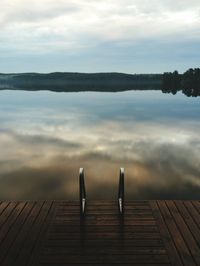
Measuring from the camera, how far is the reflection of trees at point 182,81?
120 metres

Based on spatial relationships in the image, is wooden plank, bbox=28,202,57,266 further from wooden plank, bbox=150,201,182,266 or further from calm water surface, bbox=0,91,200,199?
calm water surface, bbox=0,91,200,199

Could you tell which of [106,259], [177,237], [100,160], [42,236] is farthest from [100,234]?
[100,160]

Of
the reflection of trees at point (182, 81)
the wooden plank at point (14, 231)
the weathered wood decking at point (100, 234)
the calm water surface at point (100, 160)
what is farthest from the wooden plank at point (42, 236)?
the reflection of trees at point (182, 81)

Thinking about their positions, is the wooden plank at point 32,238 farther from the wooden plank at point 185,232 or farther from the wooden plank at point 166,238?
the wooden plank at point 185,232

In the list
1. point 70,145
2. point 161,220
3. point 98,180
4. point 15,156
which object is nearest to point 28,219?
point 161,220

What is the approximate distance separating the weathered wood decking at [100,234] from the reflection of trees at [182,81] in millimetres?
109840

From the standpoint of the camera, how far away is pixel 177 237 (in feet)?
24.3

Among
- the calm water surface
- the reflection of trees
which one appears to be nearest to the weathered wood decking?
the calm water surface

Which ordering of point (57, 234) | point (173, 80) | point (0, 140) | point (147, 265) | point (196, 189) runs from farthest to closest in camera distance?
point (173, 80), point (0, 140), point (196, 189), point (57, 234), point (147, 265)

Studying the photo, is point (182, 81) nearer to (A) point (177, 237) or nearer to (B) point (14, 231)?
(A) point (177, 237)

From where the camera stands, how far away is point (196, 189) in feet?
49.2

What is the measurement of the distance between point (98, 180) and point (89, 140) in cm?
1293

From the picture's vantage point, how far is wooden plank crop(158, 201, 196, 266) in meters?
6.58

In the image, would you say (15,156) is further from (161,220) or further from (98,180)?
(161,220)
